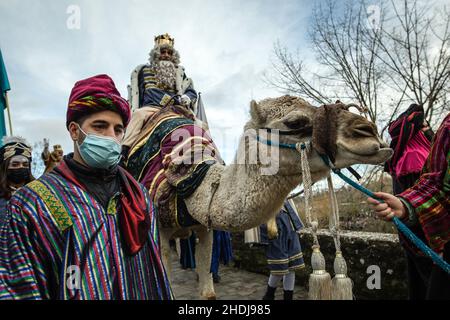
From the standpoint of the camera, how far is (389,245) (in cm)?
390

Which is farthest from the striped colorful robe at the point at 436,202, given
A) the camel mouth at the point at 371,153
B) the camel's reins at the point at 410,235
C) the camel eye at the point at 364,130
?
the camel eye at the point at 364,130

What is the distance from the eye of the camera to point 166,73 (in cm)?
468

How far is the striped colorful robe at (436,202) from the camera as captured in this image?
175 centimetres

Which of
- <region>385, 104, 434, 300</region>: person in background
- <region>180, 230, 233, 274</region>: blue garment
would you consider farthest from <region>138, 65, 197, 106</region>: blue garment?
<region>385, 104, 434, 300</region>: person in background

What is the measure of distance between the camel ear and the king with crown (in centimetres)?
199

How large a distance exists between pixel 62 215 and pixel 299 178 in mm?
1479

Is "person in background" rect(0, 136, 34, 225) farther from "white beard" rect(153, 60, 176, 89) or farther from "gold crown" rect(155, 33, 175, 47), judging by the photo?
"gold crown" rect(155, 33, 175, 47)

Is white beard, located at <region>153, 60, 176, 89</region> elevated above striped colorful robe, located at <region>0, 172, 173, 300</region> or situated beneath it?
elevated above

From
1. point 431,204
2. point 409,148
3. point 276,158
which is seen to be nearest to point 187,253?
point 276,158

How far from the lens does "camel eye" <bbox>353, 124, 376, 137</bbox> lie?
76.4 inches

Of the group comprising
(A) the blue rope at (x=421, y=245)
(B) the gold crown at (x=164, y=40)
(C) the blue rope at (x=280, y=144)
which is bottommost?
(A) the blue rope at (x=421, y=245)

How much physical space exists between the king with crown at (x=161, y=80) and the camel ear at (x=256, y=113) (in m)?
1.99

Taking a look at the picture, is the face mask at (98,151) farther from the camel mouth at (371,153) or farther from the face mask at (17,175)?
the face mask at (17,175)
